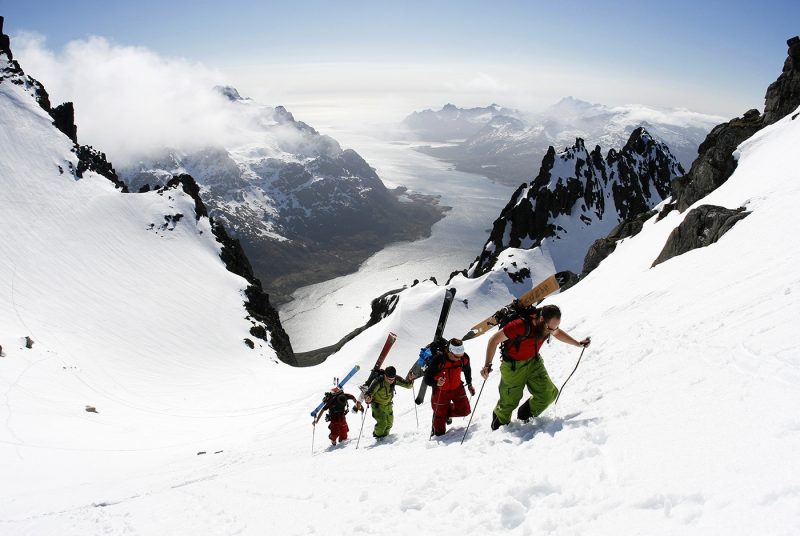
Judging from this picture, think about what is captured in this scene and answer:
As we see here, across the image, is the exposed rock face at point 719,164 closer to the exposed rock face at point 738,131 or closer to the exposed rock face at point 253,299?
the exposed rock face at point 738,131

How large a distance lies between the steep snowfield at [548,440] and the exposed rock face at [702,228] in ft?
3.66

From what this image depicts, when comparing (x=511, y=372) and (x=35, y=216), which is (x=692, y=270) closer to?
(x=511, y=372)

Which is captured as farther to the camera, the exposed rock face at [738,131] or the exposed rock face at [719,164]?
the exposed rock face at [738,131]

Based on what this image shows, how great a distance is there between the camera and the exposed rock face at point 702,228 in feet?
67.3

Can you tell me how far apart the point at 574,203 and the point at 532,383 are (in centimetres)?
10887

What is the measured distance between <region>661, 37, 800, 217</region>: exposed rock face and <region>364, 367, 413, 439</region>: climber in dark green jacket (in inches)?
1430

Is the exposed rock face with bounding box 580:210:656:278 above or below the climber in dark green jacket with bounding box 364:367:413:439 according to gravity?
above

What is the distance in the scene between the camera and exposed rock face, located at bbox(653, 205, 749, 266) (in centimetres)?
2050

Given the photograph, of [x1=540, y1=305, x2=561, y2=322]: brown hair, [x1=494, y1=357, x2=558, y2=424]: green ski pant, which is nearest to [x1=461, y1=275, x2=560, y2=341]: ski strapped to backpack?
[x1=540, y1=305, x2=561, y2=322]: brown hair

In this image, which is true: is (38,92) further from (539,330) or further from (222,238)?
(539,330)

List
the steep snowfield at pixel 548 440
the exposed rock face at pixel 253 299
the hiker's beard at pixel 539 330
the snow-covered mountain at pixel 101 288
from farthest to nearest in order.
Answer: the exposed rock face at pixel 253 299 < the snow-covered mountain at pixel 101 288 < the hiker's beard at pixel 539 330 < the steep snowfield at pixel 548 440

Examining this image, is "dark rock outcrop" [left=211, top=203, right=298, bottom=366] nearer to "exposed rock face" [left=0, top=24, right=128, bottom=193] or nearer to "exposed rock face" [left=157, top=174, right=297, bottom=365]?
"exposed rock face" [left=157, top=174, right=297, bottom=365]

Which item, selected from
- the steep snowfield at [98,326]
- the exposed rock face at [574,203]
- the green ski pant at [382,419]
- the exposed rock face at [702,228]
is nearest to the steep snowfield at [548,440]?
the steep snowfield at [98,326]

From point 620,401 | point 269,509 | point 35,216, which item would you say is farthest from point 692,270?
point 35,216
